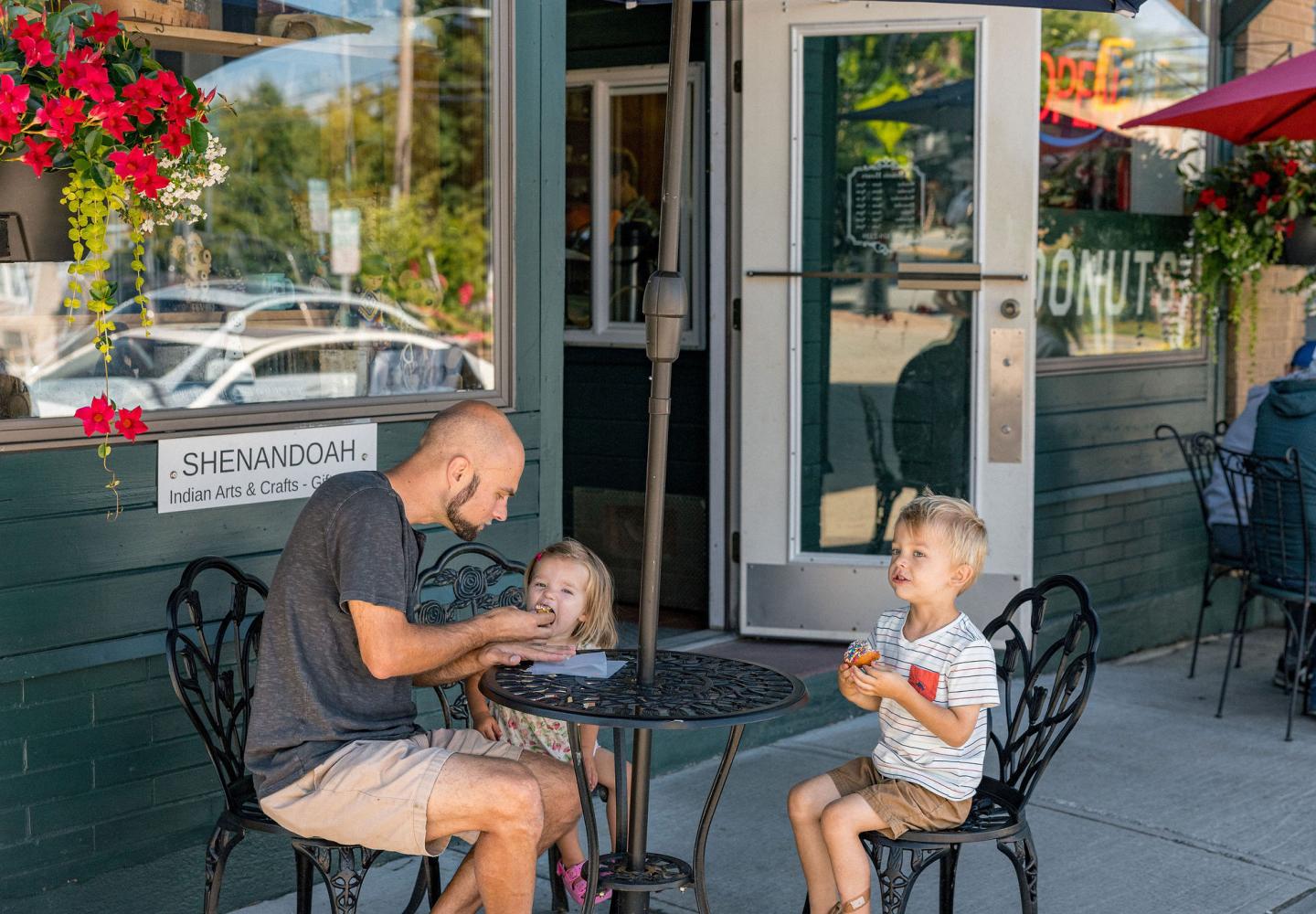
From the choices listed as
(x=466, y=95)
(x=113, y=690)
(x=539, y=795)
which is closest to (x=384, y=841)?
(x=539, y=795)

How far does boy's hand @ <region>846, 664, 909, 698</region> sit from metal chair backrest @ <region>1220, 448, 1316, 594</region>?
9.57 feet

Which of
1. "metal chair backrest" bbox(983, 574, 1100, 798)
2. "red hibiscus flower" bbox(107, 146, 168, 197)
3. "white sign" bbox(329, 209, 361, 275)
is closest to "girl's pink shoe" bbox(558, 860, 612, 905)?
"metal chair backrest" bbox(983, 574, 1100, 798)

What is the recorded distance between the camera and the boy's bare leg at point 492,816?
2.79m

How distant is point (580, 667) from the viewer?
3.01 m

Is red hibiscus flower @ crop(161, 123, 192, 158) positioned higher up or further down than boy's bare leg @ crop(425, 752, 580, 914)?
higher up

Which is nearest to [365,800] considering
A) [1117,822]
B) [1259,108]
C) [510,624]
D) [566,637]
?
[510,624]

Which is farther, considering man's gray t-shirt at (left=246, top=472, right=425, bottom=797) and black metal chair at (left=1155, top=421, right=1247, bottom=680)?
black metal chair at (left=1155, top=421, right=1247, bottom=680)

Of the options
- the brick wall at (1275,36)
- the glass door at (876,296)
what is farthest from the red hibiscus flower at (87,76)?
the brick wall at (1275,36)

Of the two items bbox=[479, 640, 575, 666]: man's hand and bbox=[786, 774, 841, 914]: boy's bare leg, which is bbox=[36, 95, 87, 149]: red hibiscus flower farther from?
bbox=[786, 774, 841, 914]: boy's bare leg

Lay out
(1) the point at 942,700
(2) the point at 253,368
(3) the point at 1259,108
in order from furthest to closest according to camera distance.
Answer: (3) the point at 1259,108 → (2) the point at 253,368 → (1) the point at 942,700

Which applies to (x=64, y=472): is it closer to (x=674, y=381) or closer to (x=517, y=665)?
(x=517, y=665)

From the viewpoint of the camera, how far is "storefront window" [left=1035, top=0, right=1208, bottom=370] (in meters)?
6.22

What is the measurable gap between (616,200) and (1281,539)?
2968mm

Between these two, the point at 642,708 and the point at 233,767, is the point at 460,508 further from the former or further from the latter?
the point at 233,767
